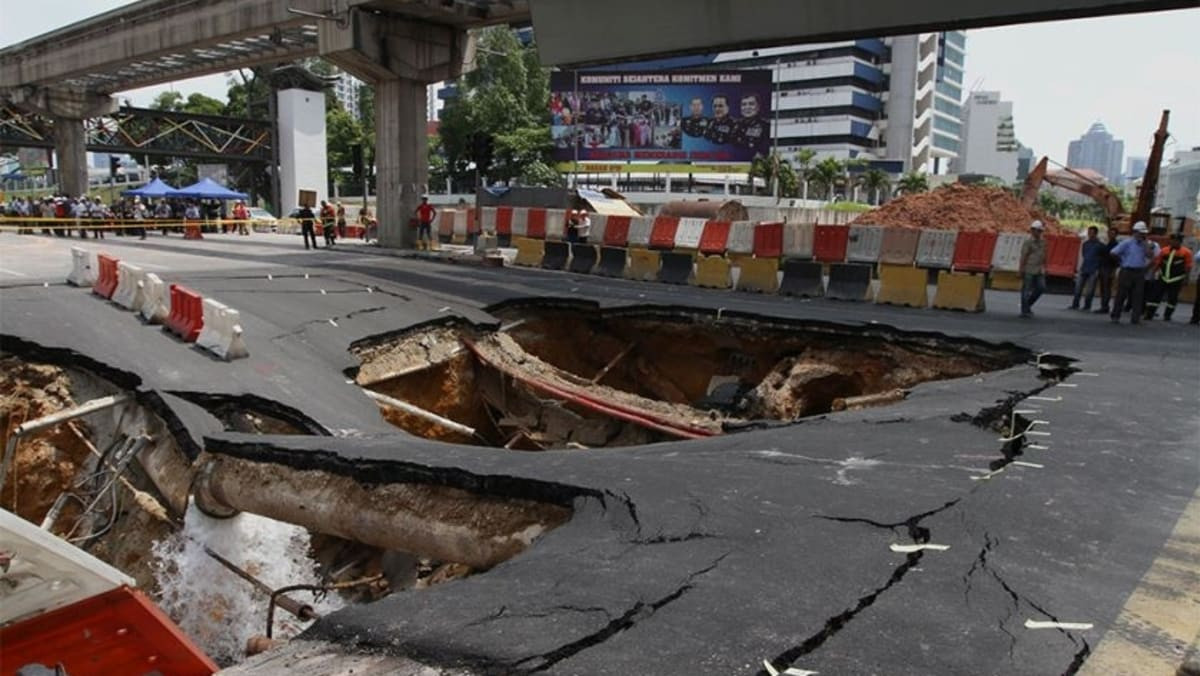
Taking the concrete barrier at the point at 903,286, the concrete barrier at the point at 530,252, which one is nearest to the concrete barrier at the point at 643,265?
the concrete barrier at the point at 530,252

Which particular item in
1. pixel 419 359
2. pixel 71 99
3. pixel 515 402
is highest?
pixel 71 99

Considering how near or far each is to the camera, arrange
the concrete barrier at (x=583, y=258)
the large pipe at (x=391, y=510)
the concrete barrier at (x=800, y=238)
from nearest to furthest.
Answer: the large pipe at (x=391, y=510) → the concrete barrier at (x=800, y=238) → the concrete barrier at (x=583, y=258)

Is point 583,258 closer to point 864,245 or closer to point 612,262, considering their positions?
point 612,262

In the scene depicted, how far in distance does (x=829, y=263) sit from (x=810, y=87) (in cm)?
10220

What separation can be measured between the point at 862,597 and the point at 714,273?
15.2m

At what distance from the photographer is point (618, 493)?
4891 millimetres

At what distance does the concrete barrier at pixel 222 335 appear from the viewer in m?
9.22

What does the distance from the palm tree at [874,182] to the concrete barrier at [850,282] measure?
7262 centimetres

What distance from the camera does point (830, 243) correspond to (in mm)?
17656

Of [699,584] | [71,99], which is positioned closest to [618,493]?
[699,584]

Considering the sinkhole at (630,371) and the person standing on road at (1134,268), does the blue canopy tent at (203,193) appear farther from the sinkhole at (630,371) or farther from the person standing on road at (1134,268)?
the person standing on road at (1134,268)

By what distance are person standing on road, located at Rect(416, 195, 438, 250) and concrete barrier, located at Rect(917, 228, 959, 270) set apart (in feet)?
47.3

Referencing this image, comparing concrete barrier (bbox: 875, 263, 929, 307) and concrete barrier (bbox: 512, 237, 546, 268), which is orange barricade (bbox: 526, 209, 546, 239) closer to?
concrete barrier (bbox: 512, 237, 546, 268)

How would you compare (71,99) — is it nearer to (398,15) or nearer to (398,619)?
(398,15)
